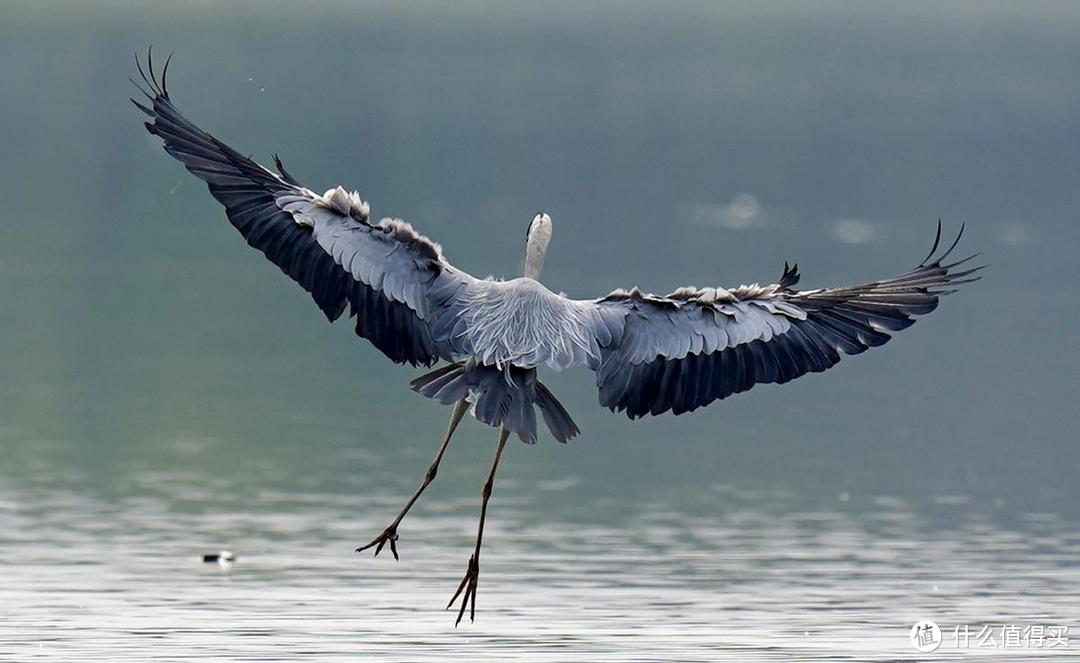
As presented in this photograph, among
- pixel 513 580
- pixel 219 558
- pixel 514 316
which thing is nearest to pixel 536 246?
→ pixel 514 316

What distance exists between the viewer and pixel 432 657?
1622 cm

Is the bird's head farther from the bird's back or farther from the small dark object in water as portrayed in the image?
the small dark object in water

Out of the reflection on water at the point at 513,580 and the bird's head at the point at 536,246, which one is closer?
the bird's head at the point at 536,246

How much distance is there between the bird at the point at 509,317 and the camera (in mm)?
15641

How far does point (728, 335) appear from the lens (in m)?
16.1

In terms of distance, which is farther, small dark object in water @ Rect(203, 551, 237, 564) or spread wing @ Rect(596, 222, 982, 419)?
small dark object in water @ Rect(203, 551, 237, 564)

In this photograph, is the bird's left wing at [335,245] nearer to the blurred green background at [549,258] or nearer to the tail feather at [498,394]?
the tail feather at [498,394]

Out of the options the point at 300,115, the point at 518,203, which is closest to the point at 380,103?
the point at 300,115

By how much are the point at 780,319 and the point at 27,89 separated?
118 metres

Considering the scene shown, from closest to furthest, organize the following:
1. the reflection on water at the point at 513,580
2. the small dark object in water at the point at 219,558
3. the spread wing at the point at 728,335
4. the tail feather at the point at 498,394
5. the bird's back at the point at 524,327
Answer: the tail feather at the point at 498,394, the bird's back at the point at 524,327, the spread wing at the point at 728,335, the reflection on water at the point at 513,580, the small dark object in water at the point at 219,558

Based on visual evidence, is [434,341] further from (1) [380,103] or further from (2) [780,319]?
(1) [380,103]

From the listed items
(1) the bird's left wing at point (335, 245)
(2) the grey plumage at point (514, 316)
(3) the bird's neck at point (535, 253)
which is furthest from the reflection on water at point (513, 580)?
(3) the bird's neck at point (535, 253)

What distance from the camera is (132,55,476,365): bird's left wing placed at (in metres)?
15.7

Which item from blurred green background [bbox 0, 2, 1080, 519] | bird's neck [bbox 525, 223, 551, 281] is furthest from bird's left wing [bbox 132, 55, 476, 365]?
blurred green background [bbox 0, 2, 1080, 519]
